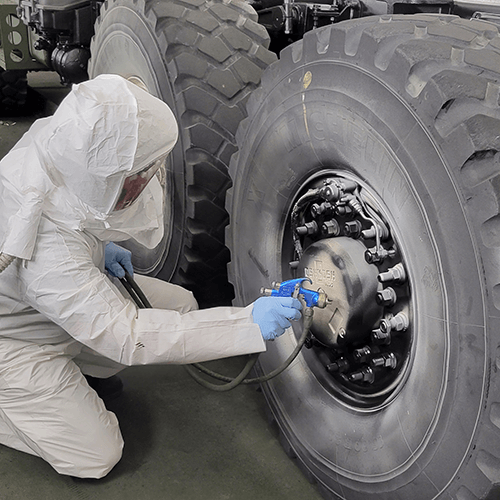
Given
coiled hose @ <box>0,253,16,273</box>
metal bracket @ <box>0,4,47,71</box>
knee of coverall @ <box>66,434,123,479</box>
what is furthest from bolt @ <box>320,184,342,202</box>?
metal bracket @ <box>0,4,47,71</box>

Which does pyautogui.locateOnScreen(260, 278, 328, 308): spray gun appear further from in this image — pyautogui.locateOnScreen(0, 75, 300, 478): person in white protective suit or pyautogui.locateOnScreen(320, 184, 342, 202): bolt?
pyautogui.locateOnScreen(320, 184, 342, 202): bolt

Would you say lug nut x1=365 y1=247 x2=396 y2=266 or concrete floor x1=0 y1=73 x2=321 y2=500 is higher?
lug nut x1=365 y1=247 x2=396 y2=266

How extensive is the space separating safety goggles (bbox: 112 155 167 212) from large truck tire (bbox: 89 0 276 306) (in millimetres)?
408

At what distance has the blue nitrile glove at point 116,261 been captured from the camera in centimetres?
204

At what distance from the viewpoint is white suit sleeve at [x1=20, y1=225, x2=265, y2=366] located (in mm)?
1597

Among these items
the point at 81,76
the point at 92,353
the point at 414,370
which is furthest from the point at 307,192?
the point at 81,76

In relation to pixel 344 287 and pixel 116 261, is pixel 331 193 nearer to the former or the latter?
pixel 344 287

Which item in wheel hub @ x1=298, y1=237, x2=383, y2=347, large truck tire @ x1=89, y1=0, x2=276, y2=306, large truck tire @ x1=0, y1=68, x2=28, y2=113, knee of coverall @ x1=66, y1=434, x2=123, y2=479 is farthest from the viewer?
large truck tire @ x1=0, y1=68, x2=28, y2=113

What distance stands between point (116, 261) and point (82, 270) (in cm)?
48

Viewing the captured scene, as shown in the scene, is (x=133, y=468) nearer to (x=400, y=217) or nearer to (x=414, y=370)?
(x=414, y=370)

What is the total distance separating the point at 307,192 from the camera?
1.61 meters

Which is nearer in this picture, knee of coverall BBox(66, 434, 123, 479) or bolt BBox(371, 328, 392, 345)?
bolt BBox(371, 328, 392, 345)

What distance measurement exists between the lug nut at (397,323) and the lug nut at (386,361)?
2.6 inches

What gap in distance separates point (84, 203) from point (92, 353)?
64 centimetres
